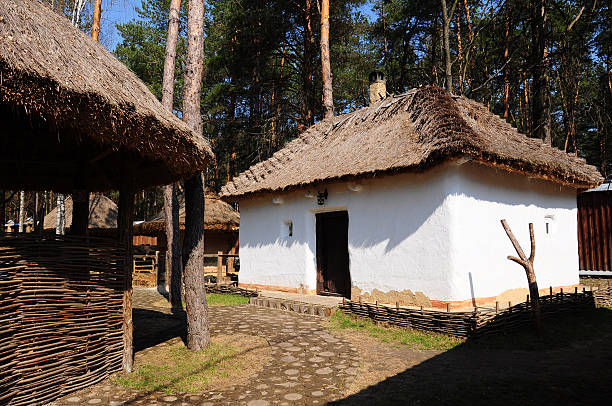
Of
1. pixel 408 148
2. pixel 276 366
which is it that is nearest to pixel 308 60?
pixel 408 148

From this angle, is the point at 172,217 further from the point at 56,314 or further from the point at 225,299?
the point at 56,314

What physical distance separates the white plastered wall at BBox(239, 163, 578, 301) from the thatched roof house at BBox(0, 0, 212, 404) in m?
4.19

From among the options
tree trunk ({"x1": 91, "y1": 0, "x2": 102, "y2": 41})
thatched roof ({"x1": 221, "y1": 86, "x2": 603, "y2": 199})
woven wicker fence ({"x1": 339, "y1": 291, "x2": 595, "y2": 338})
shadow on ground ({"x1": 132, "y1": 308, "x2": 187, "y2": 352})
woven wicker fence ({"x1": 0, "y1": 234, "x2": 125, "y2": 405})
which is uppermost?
tree trunk ({"x1": 91, "y1": 0, "x2": 102, "y2": 41})

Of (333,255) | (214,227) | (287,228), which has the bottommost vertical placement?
(333,255)

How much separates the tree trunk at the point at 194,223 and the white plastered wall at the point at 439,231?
152 inches

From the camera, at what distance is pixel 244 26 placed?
54.5 feet

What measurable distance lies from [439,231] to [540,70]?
10028 millimetres

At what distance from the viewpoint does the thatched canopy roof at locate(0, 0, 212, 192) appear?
→ 3.36 metres

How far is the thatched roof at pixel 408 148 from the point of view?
710 cm

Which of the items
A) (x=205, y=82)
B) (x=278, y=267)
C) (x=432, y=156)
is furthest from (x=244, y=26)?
(x=432, y=156)

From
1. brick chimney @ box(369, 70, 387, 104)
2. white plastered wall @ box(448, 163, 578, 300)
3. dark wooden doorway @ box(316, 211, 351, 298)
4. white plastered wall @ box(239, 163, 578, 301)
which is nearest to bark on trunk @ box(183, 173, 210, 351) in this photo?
white plastered wall @ box(239, 163, 578, 301)

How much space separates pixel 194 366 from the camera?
489 cm

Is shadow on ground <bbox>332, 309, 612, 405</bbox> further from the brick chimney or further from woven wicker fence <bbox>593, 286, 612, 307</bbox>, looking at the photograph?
the brick chimney

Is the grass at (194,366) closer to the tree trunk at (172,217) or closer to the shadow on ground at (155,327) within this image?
the shadow on ground at (155,327)
